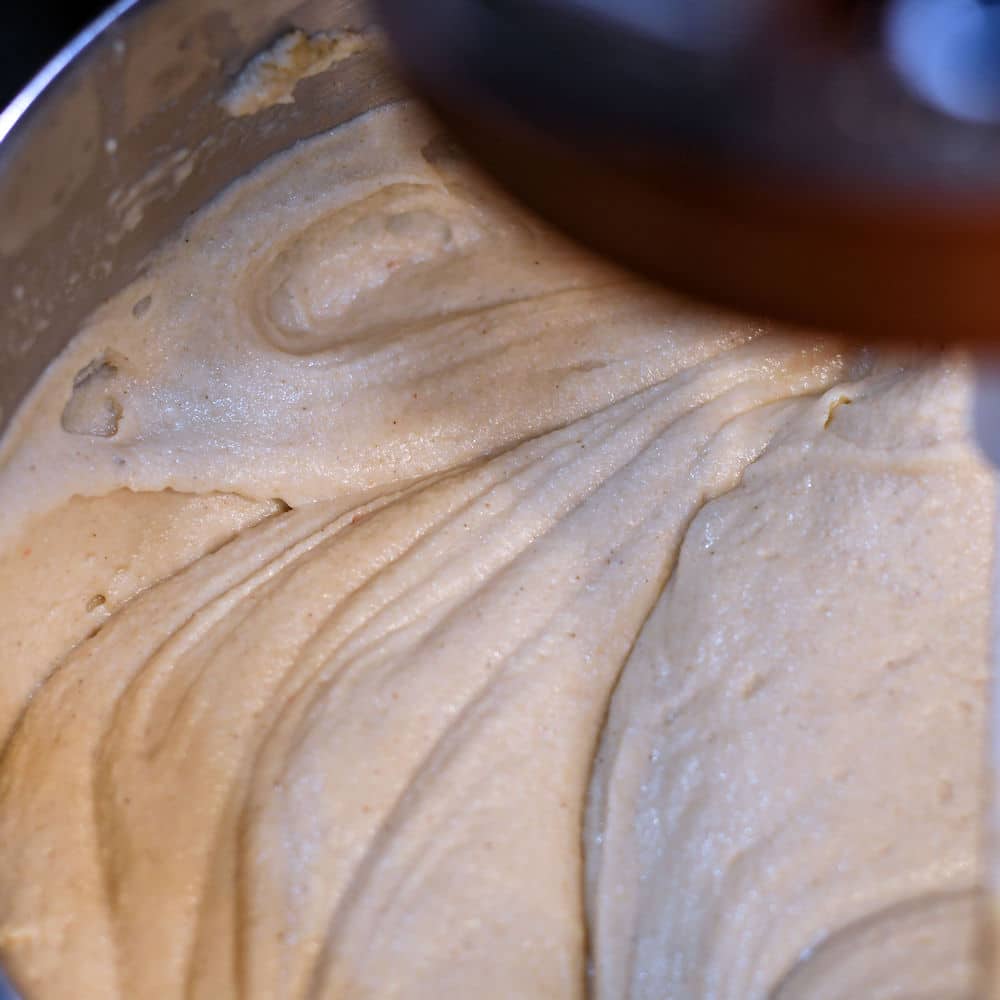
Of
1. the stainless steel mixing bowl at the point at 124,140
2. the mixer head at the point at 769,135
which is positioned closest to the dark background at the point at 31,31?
the stainless steel mixing bowl at the point at 124,140

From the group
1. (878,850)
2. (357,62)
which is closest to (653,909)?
(878,850)

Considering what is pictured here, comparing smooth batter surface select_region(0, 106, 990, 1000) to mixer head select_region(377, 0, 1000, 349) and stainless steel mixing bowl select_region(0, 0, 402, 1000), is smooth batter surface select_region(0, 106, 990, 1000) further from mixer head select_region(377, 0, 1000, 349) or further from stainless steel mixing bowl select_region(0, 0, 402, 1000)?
mixer head select_region(377, 0, 1000, 349)

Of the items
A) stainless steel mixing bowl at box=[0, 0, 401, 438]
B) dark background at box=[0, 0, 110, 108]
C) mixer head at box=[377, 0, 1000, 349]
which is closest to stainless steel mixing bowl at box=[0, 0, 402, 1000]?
stainless steel mixing bowl at box=[0, 0, 401, 438]

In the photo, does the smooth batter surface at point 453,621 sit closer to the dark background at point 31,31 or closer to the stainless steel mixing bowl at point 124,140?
the stainless steel mixing bowl at point 124,140

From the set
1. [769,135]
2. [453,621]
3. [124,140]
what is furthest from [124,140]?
[769,135]

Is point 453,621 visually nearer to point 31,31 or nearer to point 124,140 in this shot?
point 124,140

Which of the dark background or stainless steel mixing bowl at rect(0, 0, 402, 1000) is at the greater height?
the dark background

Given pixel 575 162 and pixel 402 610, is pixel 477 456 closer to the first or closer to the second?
pixel 402 610
